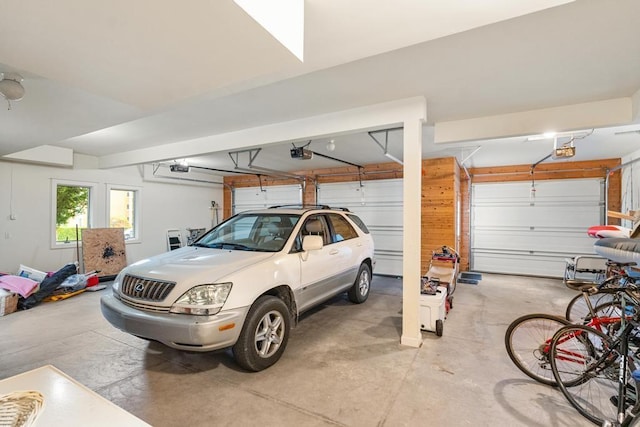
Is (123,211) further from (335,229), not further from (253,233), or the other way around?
(335,229)

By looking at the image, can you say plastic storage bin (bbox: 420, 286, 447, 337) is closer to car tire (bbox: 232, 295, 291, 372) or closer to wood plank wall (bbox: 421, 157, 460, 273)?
car tire (bbox: 232, 295, 291, 372)

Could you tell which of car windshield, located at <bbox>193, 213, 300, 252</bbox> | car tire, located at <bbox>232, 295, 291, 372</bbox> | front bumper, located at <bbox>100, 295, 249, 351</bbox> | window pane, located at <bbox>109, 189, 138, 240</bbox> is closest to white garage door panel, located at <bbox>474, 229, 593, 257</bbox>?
car windshield, located at <bbox>193, 213, 300, 252</bbox>

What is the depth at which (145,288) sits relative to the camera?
2.75 metres

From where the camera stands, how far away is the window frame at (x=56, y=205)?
670 centimetres

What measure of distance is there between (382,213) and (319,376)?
19.0 feet

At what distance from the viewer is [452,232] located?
6.99 metres

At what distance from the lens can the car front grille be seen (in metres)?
2.64

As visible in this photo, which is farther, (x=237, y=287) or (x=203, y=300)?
(x=237, y=287)

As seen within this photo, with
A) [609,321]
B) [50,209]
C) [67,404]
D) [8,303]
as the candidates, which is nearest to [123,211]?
[50,209]

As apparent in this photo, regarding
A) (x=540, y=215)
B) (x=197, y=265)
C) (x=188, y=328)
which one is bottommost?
(x=188, y=328)

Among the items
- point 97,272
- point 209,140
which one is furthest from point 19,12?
point 97,272

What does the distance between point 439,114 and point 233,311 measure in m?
3.62

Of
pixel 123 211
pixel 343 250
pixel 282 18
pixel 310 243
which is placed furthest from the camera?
pixel 123 211

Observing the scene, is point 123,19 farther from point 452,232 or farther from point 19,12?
point 452,232
